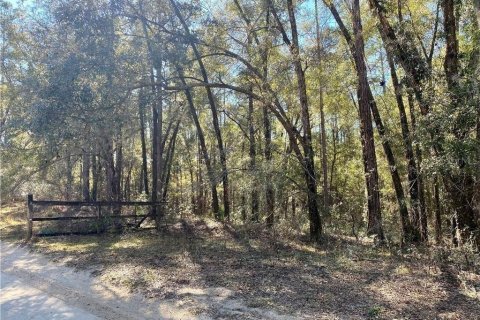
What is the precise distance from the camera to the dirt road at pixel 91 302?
15.3 ft

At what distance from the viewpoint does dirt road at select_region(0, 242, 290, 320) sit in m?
4.67

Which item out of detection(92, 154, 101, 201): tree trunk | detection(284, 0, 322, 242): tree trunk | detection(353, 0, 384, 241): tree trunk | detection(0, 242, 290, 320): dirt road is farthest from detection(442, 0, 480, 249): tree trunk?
detection(92, 154, 101, 201): tree trunk

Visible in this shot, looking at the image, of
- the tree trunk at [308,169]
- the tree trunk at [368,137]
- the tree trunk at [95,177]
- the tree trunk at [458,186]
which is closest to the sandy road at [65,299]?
the tree trunk at [458,186]

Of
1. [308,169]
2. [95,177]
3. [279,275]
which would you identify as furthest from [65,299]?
[95,177]

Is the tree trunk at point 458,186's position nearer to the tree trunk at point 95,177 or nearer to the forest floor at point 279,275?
the forest floor at point 279,275

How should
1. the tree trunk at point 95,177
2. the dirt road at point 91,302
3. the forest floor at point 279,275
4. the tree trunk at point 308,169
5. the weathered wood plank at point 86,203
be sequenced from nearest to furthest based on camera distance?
the dirt road at point 91,302 → the forest floor at point 279,275 → the weathered wood plank at point 86,203 → the tree trunk at point 308,169 → the tree trunk at point 95,177

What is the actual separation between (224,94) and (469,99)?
40.8 feet

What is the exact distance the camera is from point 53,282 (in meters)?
6.20

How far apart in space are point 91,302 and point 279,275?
307 cm

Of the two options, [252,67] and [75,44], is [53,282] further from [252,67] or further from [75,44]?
[252,67]

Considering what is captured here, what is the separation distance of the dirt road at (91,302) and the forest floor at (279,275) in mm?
37

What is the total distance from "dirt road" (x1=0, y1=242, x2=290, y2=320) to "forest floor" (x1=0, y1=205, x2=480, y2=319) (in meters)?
0.04

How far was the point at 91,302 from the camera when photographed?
5.17 meters

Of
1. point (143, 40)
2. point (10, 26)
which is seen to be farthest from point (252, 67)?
point (10, 26)
